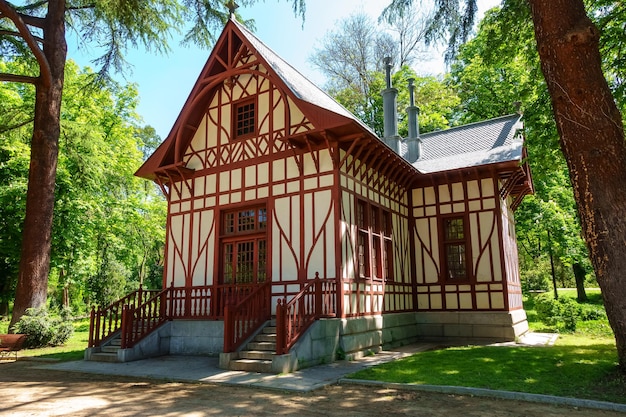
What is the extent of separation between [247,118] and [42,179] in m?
7.17

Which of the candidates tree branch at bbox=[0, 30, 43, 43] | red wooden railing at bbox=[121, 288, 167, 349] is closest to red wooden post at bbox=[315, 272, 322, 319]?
red wooden railing at bbox=[121, 288, 167, 349]

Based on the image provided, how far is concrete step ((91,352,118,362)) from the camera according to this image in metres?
10.8

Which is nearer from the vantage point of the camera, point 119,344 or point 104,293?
point 119,344

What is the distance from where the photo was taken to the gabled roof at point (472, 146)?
46.2 ft

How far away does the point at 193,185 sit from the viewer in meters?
13.7

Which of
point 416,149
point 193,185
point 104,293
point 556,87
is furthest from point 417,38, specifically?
point 104,293

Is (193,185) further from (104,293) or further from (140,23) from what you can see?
(104,293)

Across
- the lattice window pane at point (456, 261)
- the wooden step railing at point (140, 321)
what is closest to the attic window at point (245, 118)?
the wooden step railing at point (140, 321)

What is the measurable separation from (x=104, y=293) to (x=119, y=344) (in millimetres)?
16035

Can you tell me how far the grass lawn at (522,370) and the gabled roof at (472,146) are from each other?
19.0 feet

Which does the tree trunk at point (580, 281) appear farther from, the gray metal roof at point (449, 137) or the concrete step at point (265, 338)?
the concrete step at point (265, 338)

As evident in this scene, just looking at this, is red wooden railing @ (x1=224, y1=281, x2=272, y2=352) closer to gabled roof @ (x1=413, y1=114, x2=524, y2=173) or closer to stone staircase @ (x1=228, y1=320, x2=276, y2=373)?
stone staircase @ (x1=228, y1=320, x2=276, y2=373)

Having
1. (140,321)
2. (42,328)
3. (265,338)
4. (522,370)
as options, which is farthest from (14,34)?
(522,370)

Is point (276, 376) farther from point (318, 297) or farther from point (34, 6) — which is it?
point (34, 6)
